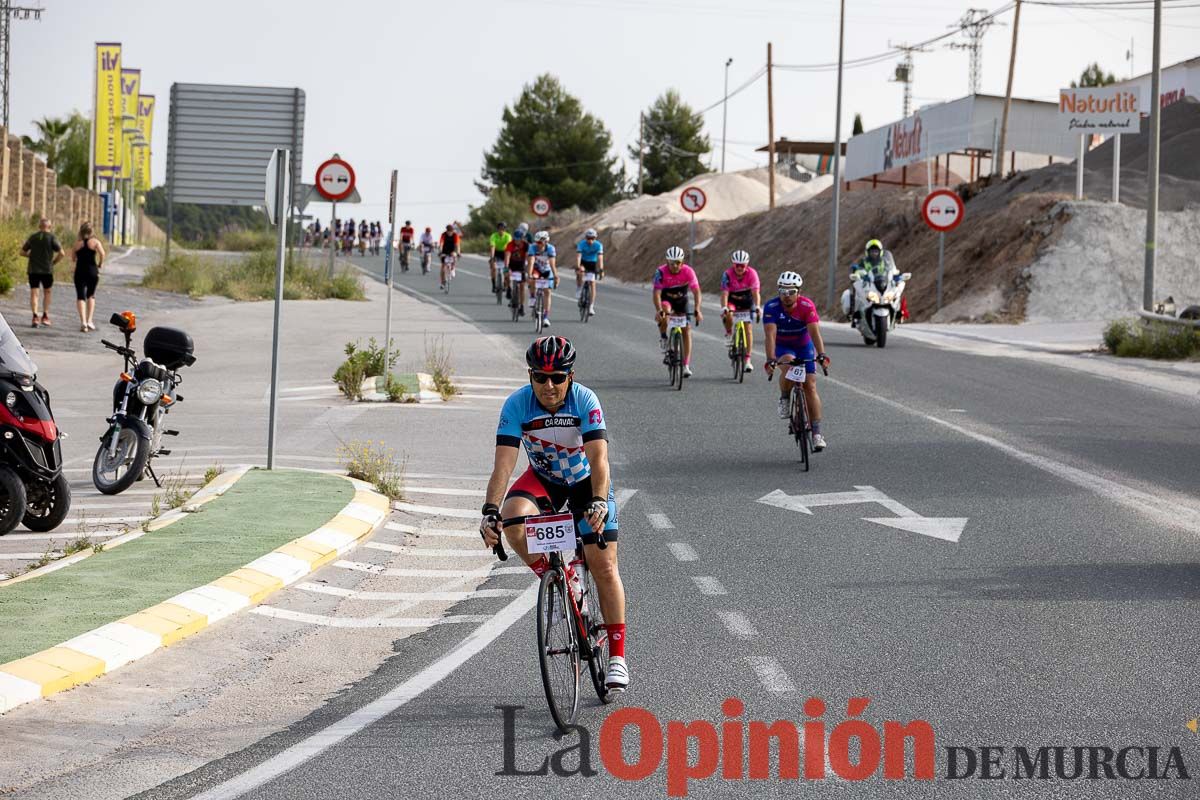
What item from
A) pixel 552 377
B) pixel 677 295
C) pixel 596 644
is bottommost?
pixel 596 644

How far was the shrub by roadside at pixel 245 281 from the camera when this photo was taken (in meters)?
41.8

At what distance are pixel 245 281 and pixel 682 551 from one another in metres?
34.0

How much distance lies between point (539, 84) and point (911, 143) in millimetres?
57392

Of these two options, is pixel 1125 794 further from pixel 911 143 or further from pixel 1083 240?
pixel 911 143

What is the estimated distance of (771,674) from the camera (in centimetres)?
763

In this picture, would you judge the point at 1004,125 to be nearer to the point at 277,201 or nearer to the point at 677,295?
the point at 677,295

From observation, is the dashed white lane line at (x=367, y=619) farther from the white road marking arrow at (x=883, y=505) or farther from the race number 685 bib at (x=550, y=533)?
the white road marking arrow at (x=883, y=505)

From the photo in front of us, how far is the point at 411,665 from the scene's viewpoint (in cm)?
795

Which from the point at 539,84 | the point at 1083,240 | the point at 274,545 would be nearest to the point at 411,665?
the point at 274,545

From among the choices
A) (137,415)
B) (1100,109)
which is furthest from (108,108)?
(137,415)

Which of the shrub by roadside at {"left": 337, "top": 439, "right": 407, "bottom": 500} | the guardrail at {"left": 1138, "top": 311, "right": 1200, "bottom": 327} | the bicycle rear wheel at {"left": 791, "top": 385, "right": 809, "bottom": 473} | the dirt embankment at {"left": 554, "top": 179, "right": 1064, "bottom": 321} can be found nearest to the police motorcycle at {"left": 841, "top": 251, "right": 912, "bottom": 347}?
the guardrail at {"left": 1138, "top": 311, "right": 1200, "bottom": 327}

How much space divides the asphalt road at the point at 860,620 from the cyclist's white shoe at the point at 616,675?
108 mm

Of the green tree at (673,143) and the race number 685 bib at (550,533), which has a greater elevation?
the green tree at (673,143)

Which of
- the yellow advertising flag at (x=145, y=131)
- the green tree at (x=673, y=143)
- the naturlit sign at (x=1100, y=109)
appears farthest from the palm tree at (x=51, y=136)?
the naturlit sign at (x=1100, y=109)
